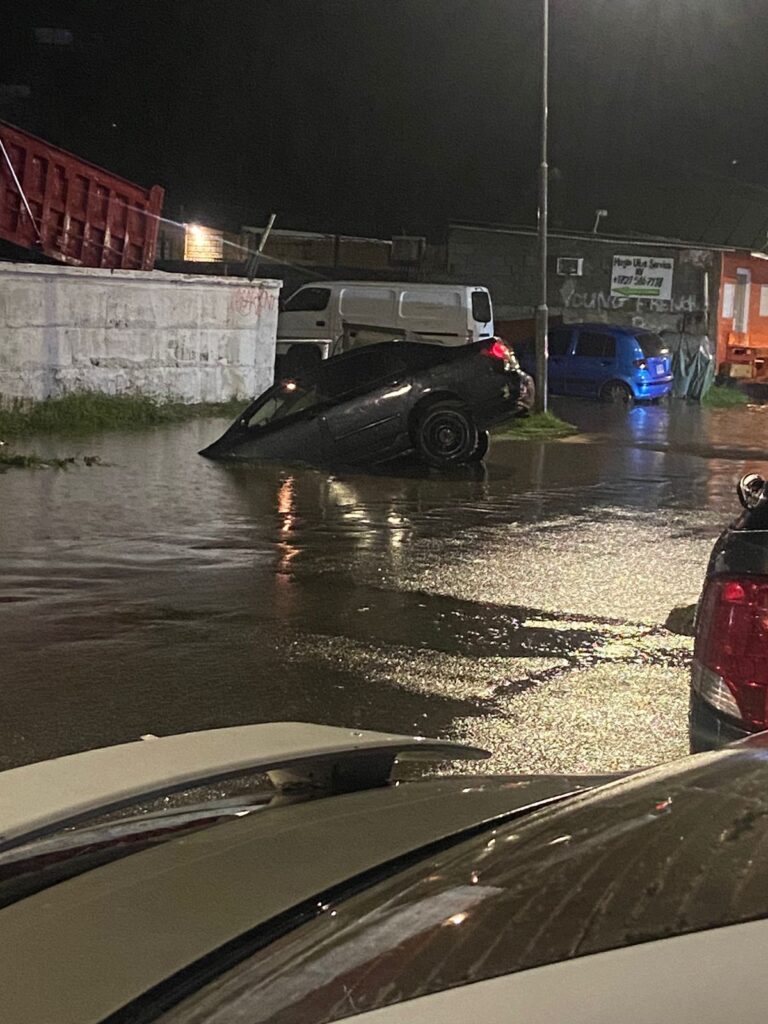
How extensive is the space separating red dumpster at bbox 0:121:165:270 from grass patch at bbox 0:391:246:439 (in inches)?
81.7

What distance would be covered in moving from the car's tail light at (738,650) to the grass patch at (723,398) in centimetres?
2623

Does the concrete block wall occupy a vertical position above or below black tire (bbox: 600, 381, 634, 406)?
above

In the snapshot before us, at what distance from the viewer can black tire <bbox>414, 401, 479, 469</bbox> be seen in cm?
1482

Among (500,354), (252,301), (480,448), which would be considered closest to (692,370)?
(252,301)

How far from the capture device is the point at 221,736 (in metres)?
2.63

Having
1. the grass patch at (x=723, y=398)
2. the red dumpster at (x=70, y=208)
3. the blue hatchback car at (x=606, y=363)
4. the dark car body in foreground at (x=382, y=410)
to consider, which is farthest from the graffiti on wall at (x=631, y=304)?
the dark car body in foreground at (x=382, y=410)

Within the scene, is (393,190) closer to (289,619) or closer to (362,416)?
(362,416)


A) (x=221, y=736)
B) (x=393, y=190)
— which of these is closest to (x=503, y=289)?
(x=393, y=190)

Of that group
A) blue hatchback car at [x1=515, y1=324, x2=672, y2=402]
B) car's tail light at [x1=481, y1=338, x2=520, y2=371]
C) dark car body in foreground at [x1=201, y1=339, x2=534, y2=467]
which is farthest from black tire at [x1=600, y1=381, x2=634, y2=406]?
dark car body in foreground at [x1=201, y1=339, x2=534, y2=467]

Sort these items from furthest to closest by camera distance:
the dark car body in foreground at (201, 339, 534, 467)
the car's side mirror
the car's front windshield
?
the car's front windshield
the dark car body in foreground at (201, 339, 534, 467)
the car's side mirror

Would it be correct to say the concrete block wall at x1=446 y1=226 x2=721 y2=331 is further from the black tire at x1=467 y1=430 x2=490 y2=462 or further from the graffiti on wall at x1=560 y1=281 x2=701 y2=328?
the black tire at x1=467 y1=430 x2=490 y2=462

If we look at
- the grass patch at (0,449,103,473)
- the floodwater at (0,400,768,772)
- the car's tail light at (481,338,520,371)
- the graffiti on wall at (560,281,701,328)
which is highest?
the graffiti on wall at (560,281,701,328)

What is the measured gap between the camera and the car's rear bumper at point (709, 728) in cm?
344

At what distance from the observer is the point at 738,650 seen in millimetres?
3430
